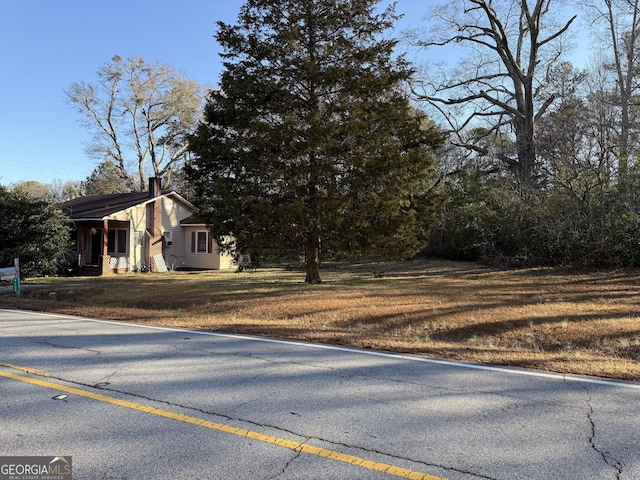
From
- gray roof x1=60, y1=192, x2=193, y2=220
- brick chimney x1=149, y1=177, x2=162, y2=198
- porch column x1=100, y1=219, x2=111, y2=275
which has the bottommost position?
porch column x1=100, y1=219, x2=111, y2=275

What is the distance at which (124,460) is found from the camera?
141 inches

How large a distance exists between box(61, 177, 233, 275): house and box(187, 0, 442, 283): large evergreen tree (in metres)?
11.1

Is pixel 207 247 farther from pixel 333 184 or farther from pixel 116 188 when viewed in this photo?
pixel 116 188

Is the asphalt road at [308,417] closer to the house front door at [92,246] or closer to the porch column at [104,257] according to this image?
the porch column at [104,257]

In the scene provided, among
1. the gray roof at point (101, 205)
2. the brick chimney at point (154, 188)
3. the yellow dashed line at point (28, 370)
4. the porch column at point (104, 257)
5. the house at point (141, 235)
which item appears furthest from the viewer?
the brick chimney at point (154, 188)

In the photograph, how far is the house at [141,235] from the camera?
25422 mm

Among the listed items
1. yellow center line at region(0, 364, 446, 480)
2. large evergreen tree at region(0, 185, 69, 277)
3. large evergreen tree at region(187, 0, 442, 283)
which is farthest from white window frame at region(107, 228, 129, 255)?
yellow center line at region(0, 364, 446, 480)

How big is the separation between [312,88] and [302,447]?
43.6ft

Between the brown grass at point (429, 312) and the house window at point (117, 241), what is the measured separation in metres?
8.22

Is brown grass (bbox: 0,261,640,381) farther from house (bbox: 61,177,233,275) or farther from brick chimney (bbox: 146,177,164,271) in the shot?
brick chimney (bbox: 146,177,164,271)

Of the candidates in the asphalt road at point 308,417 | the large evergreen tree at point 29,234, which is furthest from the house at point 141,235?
the asphalt road at point 308,417

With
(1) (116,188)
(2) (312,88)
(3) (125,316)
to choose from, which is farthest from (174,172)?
(3) (125,316)

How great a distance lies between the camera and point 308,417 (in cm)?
445

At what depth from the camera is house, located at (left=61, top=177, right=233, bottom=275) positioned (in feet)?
83.4
